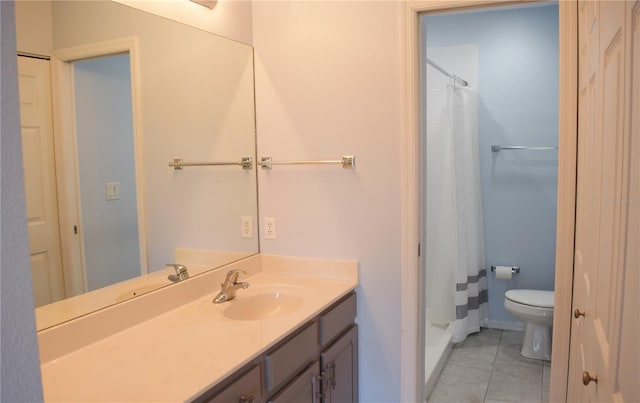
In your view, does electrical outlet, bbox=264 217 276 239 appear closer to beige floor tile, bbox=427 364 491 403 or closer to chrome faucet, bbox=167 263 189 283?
chrome faucet, bbox=167 263 189 283

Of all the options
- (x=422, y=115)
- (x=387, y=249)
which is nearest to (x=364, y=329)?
(x=387, y=249)

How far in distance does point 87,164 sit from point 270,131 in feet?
3.19

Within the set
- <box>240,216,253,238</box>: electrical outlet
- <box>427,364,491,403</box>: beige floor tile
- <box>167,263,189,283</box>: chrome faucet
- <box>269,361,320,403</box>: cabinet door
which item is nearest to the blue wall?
<box>427,364,491,403</box>: beige floor tile

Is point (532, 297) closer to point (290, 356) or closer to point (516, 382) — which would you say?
point (516, 382)

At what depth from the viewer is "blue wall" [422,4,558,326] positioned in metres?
3.54

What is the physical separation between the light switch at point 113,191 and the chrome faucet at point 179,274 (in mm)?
388

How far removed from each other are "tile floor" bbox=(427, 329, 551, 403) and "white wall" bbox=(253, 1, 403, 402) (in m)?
0.79

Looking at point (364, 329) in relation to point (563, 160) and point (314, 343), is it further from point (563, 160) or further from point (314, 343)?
point (563, 160)

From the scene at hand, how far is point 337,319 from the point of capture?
79.2 inches

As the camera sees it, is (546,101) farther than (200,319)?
Yes

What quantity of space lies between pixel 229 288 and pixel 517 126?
8.76ft

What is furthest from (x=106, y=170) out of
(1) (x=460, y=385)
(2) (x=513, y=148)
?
(2) (x=513, y=148)

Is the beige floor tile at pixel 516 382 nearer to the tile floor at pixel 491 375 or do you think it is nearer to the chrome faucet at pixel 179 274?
the tile floor at pixel 491 375

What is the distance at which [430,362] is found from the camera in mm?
2973
